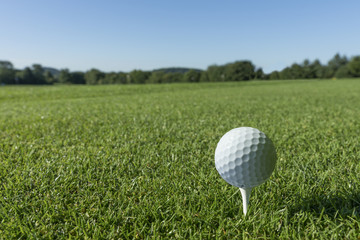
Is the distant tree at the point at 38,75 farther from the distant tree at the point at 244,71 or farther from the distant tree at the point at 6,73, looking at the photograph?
the distant tree at the point at 244,71

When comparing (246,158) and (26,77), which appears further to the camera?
(26,77)

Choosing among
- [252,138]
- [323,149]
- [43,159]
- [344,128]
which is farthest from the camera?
[344,128]

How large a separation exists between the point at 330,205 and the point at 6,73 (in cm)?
5422

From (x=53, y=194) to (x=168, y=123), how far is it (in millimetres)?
2375

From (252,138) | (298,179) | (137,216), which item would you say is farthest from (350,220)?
(137,216)

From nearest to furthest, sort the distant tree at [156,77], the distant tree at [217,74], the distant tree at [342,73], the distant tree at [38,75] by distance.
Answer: the distant tree at [217,74] < the distant tree at [156,77] < the distant tree at [342,73] < the distant tree at [38,75]

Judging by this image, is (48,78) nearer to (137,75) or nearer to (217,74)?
(137,75)

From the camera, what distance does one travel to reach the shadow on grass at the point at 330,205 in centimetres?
120

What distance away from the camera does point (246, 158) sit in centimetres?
118

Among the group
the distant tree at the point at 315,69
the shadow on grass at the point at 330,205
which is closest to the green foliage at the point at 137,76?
the distant tree at the point at 315,69

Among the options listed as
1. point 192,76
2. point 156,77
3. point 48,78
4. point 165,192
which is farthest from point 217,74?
point 48,78

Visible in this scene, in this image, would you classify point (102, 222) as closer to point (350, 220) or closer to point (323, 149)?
point (350, 220)

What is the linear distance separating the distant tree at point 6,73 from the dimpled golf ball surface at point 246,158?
173 feet

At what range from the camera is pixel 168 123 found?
3703 mm
